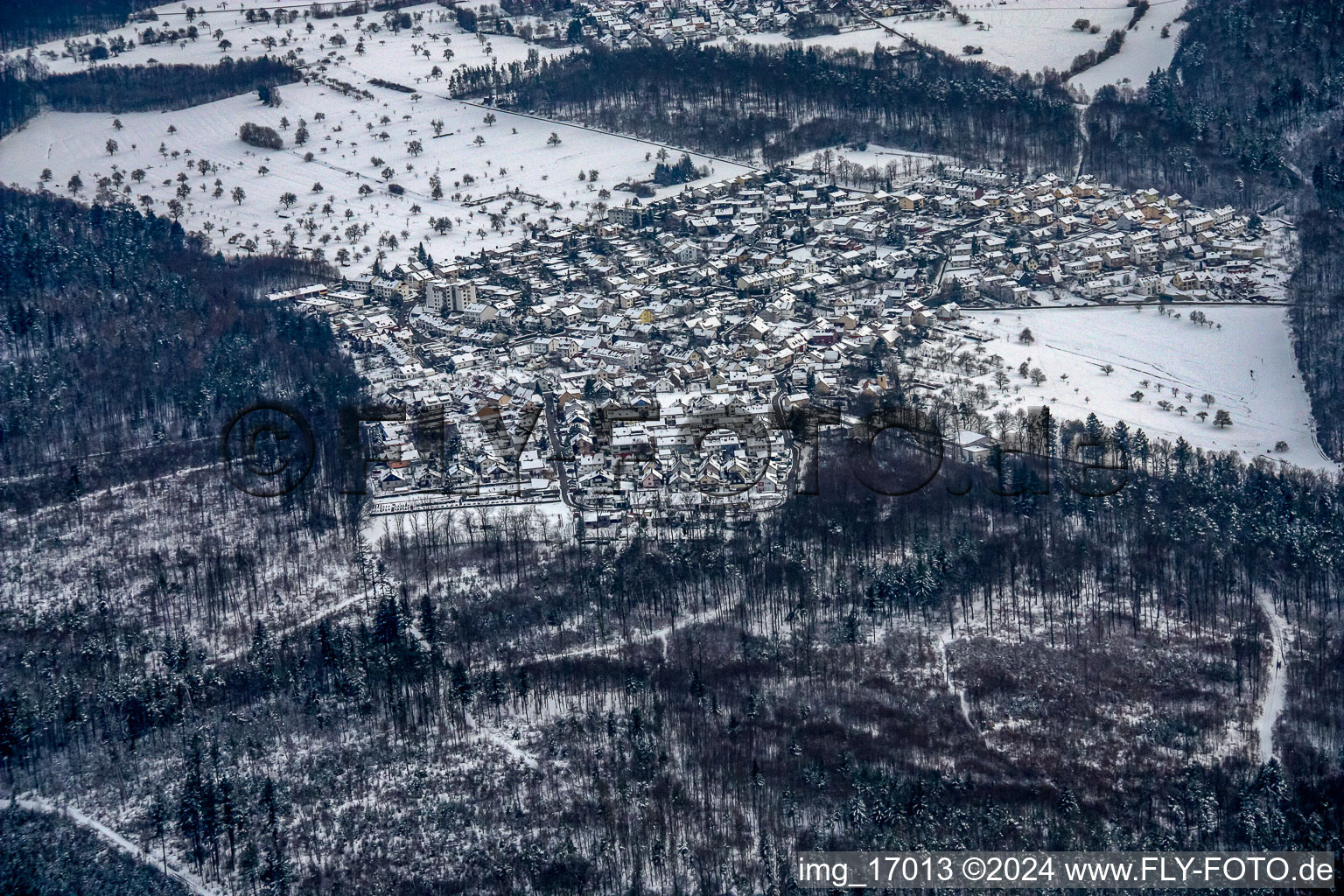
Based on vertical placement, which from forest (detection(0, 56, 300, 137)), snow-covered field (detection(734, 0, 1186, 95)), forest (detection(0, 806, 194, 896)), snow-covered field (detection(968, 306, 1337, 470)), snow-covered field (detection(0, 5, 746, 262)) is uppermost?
snow-covered field (detection(734, 0, 1186, 95))

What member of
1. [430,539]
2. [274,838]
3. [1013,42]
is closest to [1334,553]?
[430,539]

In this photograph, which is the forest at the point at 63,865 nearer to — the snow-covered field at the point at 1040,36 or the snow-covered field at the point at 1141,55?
the snow-covered field at the point at 1141,55

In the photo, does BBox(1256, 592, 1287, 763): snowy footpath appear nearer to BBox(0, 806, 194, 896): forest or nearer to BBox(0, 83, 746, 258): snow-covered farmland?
BBox(0, 806, 194, 896): forest

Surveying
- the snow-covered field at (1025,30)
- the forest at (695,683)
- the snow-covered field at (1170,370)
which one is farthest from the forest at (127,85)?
the snow-covered field at (1170,370)

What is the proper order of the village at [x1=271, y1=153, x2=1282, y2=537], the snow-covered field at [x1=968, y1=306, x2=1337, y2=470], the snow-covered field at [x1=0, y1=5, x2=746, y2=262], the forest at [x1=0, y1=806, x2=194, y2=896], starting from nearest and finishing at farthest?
the forest at [x1=0, y1=806, x2=194, y2=896], the village at [x1=271, y1=153, x2=1282, y2=537], the snow-covered field at [x1=968, y1=306, x2=1337, y2=470], the snow-covered field at [x1=0, y1=5, x2=746, y2=262]

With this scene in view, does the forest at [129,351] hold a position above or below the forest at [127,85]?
below

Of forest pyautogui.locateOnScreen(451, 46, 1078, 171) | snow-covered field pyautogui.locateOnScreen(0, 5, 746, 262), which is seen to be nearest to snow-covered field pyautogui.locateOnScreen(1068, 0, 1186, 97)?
forest pyautogui.locateOnScreen(451, 46, 1078, 171)
